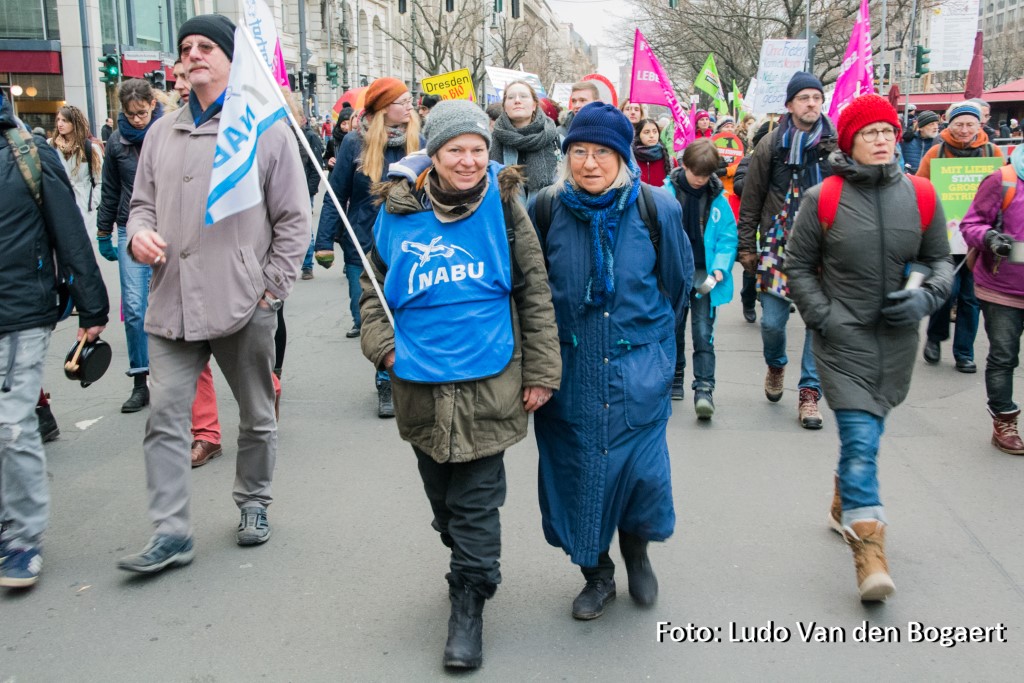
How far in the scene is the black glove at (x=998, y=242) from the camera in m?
5.52

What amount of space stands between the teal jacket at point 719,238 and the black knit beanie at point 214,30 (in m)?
3.23

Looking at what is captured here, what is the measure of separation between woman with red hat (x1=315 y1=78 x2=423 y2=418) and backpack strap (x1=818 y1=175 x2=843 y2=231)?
3.03 meters

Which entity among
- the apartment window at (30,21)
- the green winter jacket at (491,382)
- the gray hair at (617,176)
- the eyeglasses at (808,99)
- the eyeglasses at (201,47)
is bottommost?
the green winter jacket at (491,382)

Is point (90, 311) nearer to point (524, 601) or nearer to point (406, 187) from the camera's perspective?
point (406, 187)

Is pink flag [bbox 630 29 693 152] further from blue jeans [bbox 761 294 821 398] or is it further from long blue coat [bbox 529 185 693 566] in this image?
long blue coat [bbox 529 185 693 566]

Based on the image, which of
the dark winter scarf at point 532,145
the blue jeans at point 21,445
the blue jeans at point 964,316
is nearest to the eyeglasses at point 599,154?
the blue jeans at point 21,445

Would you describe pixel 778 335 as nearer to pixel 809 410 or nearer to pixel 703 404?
pixel 809 410

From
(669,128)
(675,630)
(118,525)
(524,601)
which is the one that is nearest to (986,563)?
(675,630)

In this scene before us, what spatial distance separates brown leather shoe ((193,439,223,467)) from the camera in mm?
5422

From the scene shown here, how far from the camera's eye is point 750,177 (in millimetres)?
6402

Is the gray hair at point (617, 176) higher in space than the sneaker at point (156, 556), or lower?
higher

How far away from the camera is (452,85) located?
38.8 ft

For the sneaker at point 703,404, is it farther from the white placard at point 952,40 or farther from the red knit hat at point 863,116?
the white placard at point 952,40

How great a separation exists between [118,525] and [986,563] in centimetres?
374
